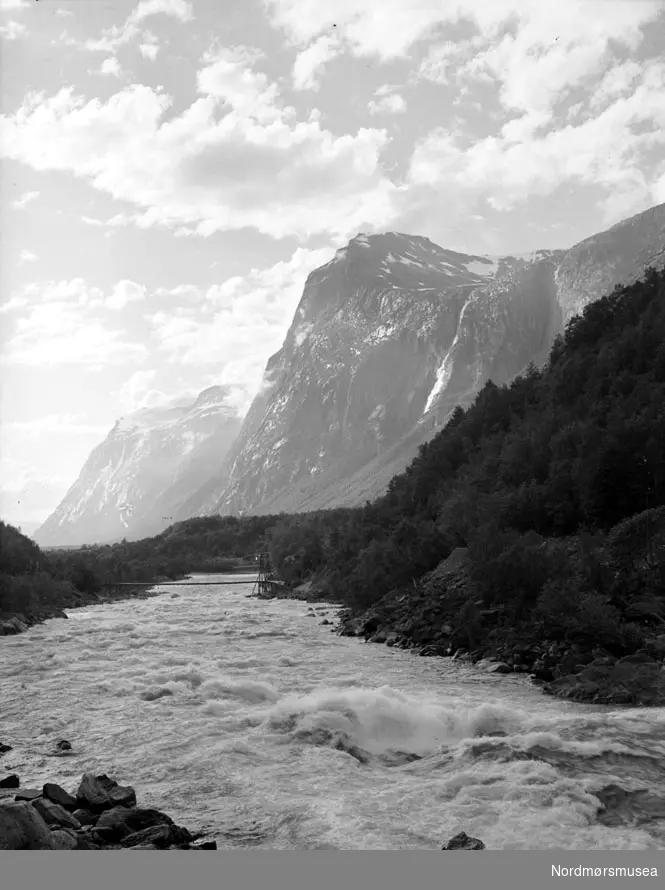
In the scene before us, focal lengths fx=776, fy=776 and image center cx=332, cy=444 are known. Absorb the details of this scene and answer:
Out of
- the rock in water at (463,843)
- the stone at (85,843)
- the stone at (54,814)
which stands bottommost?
the rock in water at (463,843)

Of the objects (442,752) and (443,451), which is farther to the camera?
(443,451)

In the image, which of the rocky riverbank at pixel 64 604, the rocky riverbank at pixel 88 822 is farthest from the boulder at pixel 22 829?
the rocky riverbank at pixel 64 604

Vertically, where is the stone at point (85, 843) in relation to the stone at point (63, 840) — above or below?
below

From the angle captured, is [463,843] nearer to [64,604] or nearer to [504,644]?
[504,644]

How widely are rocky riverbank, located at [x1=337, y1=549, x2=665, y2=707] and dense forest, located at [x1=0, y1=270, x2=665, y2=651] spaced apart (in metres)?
0.70

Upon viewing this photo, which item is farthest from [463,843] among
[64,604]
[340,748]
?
[64,604]

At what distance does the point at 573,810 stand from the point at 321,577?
76367 millimetres

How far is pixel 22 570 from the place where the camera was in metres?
75.3

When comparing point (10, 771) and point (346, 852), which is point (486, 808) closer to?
point (346, 852)

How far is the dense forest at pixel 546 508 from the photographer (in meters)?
37.8

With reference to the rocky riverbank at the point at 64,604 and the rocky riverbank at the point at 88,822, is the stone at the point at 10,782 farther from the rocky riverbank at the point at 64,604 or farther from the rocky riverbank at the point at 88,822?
the rocky riverbank at the point at 64,604

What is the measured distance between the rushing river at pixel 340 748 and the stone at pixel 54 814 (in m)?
2.28

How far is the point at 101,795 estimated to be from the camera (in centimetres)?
1562

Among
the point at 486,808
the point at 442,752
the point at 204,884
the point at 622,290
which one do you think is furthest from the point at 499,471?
the point at 204,884
